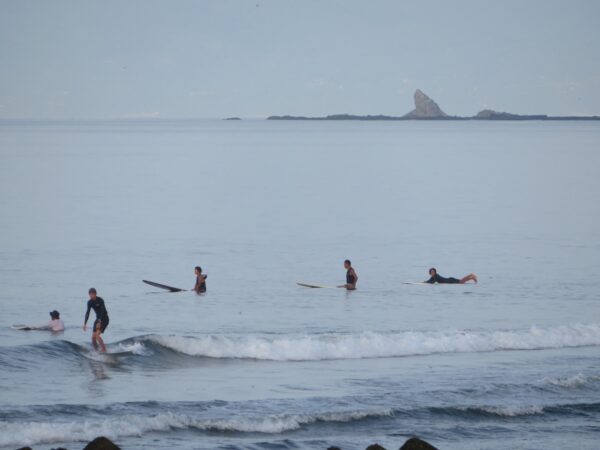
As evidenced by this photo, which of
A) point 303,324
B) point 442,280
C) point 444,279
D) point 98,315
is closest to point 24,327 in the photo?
point 98,315

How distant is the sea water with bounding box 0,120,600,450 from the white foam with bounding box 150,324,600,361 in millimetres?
68

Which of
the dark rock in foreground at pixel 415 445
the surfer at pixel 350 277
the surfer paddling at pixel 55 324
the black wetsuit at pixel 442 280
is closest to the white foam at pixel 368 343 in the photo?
the surfer paddling at pixel 55 324

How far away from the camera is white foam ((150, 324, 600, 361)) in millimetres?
30906

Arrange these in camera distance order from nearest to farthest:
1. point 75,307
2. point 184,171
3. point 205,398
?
point 205,398, point 75,307, point 184,171

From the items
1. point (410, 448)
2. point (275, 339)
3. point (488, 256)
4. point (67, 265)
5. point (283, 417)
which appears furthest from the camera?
point (488, 256)

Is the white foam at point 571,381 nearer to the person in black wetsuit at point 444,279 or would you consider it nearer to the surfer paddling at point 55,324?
the surfer paddling at point 55,324

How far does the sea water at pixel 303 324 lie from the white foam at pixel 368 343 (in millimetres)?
68

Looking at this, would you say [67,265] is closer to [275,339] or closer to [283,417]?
[275,339]

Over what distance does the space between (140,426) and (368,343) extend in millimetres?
10682

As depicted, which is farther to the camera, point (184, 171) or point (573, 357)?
point (184, 171)

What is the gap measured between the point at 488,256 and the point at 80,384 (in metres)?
30.2

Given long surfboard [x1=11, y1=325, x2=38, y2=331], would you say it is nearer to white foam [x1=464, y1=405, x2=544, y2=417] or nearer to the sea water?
the sea water

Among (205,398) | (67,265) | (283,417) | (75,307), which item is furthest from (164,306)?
(283,417)

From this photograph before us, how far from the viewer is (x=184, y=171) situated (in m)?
126
